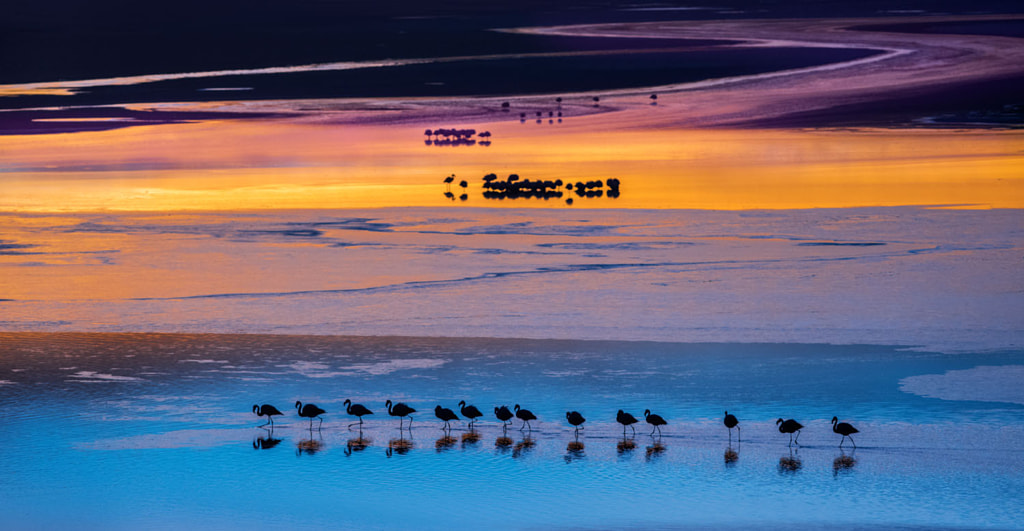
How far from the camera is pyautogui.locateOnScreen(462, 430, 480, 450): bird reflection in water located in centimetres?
903

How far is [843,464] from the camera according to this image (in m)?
8.41

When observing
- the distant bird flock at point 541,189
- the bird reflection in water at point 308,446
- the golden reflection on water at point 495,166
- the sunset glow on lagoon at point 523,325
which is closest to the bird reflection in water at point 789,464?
the sunset glow on lagoon at point 523,325

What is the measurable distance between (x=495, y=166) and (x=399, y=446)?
52.7 feet

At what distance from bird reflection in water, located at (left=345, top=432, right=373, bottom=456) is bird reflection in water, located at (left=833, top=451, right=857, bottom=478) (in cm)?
302

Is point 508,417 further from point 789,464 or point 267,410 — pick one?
point 789,464

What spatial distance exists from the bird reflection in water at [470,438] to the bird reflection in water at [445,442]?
0.07 m

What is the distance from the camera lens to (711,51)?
41062 mm

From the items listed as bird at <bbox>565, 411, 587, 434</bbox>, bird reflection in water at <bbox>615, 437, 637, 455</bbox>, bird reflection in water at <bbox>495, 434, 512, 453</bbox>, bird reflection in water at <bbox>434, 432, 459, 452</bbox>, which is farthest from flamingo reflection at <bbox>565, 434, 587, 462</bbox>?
bird reflection in water at <bbox>434, 432, 459, 452</bbox>

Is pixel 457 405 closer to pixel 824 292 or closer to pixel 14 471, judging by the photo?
pixel 14 471

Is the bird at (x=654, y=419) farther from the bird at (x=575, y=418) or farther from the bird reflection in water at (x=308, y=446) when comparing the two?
the bird reflection in water at (x=308, y=446)

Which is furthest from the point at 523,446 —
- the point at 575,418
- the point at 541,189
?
the point at 541,189

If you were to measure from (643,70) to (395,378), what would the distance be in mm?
28421

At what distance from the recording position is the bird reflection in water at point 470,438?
9.03 metres

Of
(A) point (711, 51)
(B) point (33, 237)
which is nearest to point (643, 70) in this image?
(A) point (711, 51)
